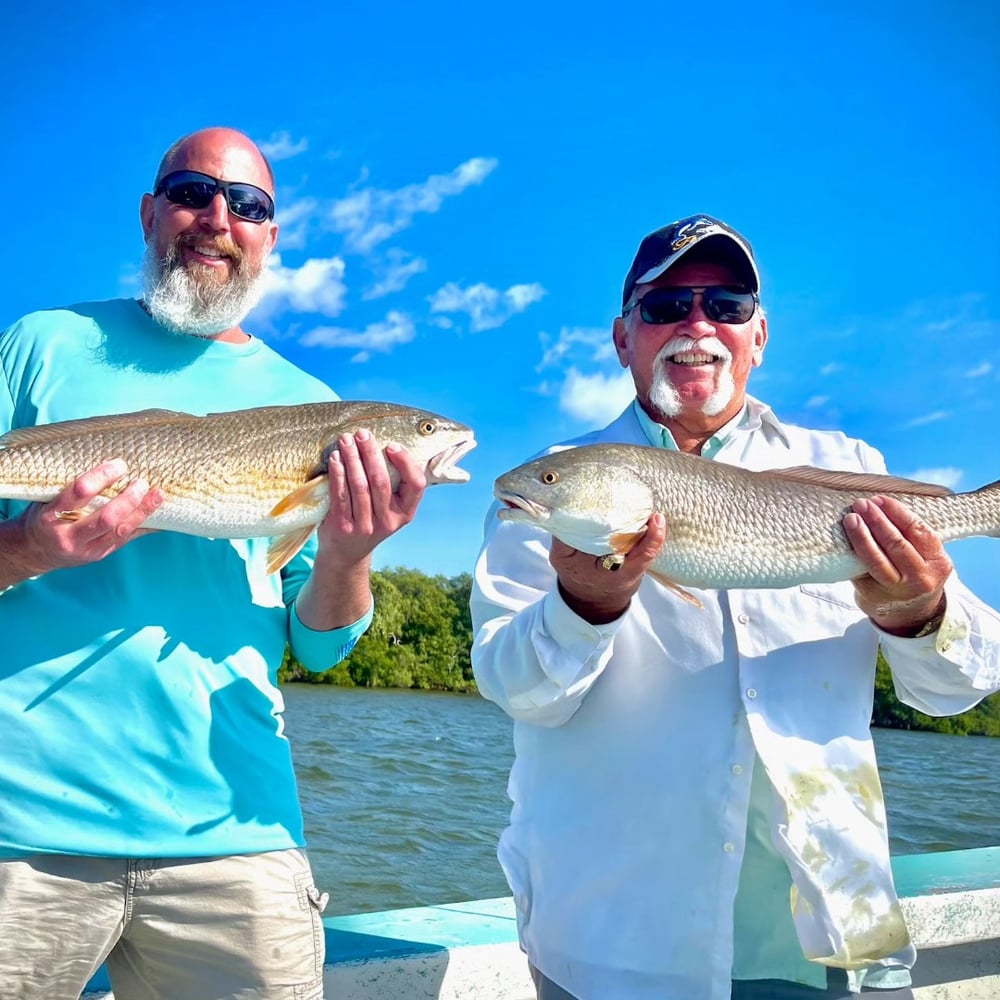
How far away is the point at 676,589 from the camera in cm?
300

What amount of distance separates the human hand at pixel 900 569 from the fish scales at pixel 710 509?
0.07 metres

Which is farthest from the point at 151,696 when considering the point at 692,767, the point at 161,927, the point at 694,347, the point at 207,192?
the point at 694,347

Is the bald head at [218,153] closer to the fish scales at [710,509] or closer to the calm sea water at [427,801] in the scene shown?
the fish scales at [710,509]

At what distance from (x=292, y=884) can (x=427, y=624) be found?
5905 cm

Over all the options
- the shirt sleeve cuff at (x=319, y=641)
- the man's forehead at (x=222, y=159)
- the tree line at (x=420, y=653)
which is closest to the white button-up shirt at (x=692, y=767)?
the shirt sleeve cuff at (x=319, y=641)

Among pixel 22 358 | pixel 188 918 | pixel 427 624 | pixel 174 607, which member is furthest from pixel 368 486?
pixel 427 624

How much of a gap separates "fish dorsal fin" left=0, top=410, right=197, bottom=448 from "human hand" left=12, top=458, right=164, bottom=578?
0.83 feet

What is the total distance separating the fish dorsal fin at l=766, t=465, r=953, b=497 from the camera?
3221 mm

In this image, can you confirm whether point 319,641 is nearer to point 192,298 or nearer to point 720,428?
point 192,298

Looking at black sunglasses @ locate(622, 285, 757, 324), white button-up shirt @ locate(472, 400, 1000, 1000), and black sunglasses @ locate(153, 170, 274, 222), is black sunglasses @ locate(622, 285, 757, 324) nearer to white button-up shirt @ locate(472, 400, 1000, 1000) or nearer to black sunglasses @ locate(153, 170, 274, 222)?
white button-up shirt @ locate(472, 400, 1000, 1000)

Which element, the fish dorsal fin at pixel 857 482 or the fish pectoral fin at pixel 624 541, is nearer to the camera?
the fish pectoral fin at pixel 624 541

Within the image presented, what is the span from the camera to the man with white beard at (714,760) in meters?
2.74

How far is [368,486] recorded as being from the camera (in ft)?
Answer: 10.5

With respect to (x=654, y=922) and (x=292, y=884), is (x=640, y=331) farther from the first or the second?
(x=292, y=884)
